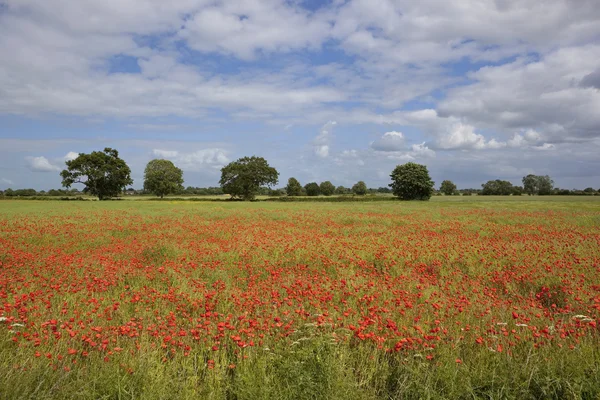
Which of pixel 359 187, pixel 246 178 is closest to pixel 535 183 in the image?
pixel 359 187

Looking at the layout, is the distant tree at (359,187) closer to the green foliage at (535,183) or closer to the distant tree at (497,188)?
the distant tree at (497,188)

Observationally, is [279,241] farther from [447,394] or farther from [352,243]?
[447,394]

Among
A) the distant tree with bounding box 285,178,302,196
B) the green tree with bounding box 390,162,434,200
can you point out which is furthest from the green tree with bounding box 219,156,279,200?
the distant tree with bounding box 285,178,302,196

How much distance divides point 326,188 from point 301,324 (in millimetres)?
143881

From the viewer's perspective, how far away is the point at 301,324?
582 cm

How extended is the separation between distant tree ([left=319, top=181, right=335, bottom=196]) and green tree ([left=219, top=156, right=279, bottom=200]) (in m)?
50.9

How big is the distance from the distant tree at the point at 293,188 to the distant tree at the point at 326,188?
10.3 m

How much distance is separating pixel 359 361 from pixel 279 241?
976cm

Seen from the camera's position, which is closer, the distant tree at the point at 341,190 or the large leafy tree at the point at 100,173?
the large leafy tree at the point at 100,173

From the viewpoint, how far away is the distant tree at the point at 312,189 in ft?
469

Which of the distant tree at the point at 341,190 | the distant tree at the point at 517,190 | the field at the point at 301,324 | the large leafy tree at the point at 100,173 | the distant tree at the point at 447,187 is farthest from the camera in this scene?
the distant tree at the point at 341,190

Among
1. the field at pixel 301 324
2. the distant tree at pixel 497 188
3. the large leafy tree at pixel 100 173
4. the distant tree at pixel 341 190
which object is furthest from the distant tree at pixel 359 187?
the field at pixel 301 324

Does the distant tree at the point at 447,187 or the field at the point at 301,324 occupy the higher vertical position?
the distant tree at the point at 447,187

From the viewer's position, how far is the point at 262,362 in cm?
451
